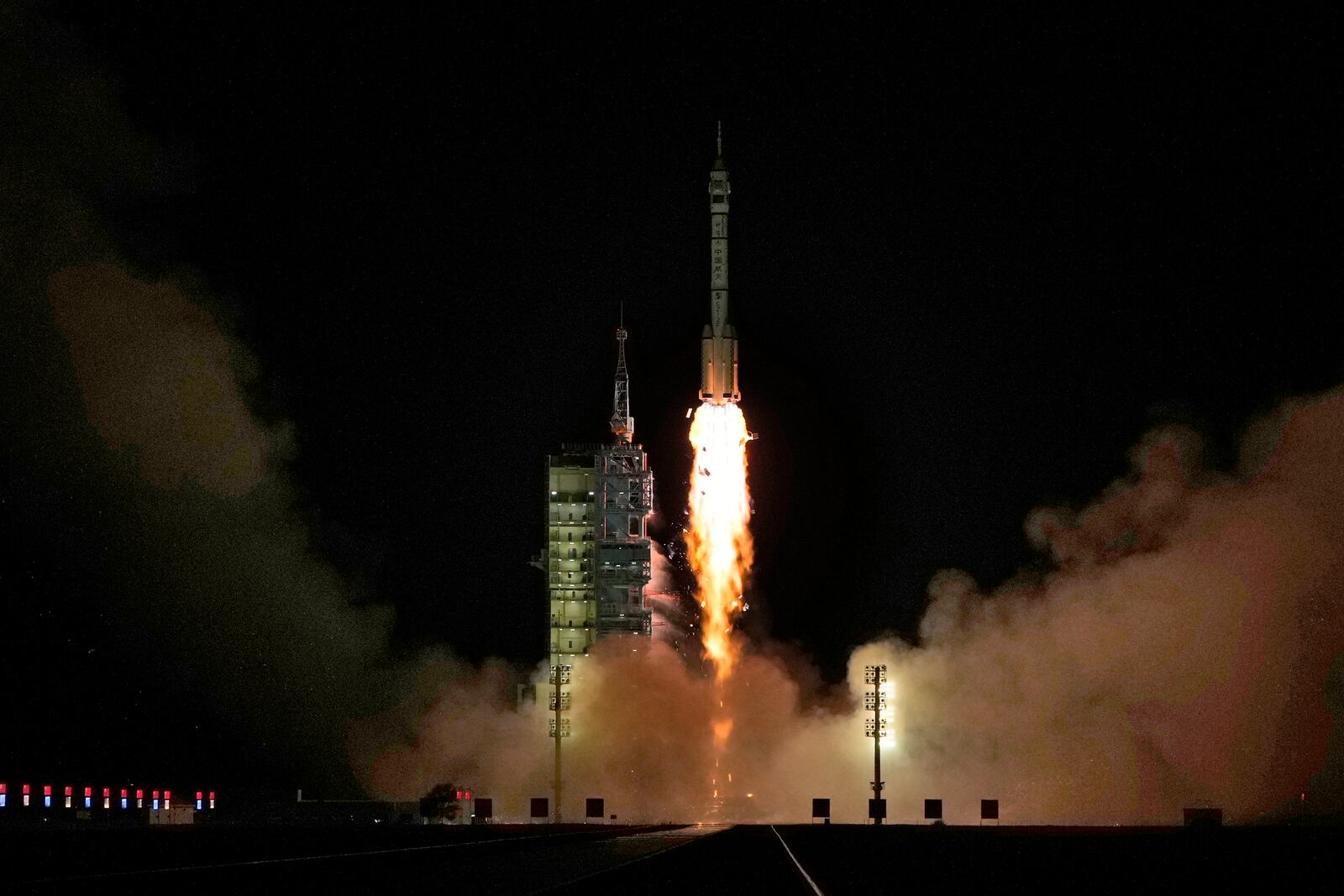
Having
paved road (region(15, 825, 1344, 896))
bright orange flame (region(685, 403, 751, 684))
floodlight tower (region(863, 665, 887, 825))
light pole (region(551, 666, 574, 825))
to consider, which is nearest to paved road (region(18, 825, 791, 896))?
paved road (region(15, 825, 1344, 896))

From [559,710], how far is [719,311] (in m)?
16.3

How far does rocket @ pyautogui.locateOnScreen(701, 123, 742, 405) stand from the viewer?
89625mm

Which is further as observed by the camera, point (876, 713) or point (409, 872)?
point (876, 713)

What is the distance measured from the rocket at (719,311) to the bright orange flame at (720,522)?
5.61 feet

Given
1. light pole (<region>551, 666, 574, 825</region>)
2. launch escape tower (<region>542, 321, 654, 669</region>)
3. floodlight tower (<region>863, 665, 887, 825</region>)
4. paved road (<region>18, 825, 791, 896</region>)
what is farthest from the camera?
launch escape tower (<region>542, 321, 654, 669</region>)

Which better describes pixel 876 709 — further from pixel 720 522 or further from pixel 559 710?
pixel 720 522

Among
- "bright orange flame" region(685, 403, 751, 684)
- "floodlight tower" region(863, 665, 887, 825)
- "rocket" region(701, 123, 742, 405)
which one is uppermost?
"rocket" region(701, 123, 742, 405)

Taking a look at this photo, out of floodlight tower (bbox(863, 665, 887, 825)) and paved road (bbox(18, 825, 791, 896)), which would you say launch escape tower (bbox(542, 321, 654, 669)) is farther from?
paved road (bbox(18, 825, 791, 896))

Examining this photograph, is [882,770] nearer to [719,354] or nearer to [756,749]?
[756,749]

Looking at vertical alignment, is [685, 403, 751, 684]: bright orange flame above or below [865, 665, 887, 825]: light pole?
above

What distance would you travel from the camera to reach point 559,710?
87875 mm

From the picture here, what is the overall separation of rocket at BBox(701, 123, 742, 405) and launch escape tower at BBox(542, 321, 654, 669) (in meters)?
11.4

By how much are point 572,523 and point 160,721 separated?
2222cm

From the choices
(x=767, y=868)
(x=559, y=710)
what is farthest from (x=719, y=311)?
(x=767, y=868)
